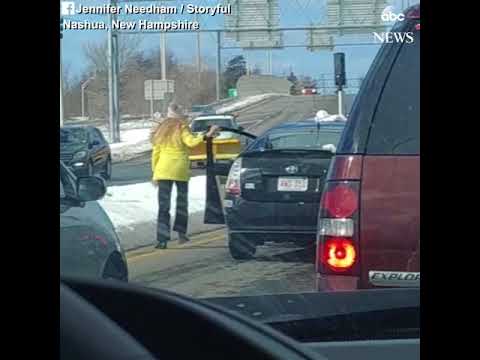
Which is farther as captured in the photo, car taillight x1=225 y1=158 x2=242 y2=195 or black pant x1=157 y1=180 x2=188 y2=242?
car taillight x1=225 y1=158 x2=242 y2=195

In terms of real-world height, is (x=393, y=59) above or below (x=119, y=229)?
above

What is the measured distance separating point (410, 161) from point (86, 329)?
2731 millimetres

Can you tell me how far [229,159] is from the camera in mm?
5219

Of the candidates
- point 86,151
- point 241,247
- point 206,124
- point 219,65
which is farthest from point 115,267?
point 219,65

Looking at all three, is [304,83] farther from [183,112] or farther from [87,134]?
[87,134]

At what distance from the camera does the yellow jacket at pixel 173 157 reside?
491 cm

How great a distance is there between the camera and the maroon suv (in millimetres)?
4367

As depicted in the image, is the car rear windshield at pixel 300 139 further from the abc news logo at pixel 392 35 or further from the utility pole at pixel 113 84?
the utility pole at pixel 113 84

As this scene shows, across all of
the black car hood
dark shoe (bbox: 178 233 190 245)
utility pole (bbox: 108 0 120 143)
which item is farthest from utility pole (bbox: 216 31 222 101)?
dark shoe (bbox: 178 233 190 245)

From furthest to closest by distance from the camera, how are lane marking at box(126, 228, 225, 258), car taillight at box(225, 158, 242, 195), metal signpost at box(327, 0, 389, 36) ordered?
car taillight at box(225, 158, 242, 195) → lane marking at box(126, 228, 225, 258) → metal signpost at box(327, 0, 389, 36)

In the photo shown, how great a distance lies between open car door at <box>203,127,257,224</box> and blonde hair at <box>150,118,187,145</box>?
0.23 metres

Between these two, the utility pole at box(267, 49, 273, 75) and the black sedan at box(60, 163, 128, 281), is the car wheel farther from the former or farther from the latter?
the utility pole at box(267, 49, 273, 75)

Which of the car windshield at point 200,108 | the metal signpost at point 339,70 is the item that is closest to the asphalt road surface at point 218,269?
the car windshield at point 200,108
